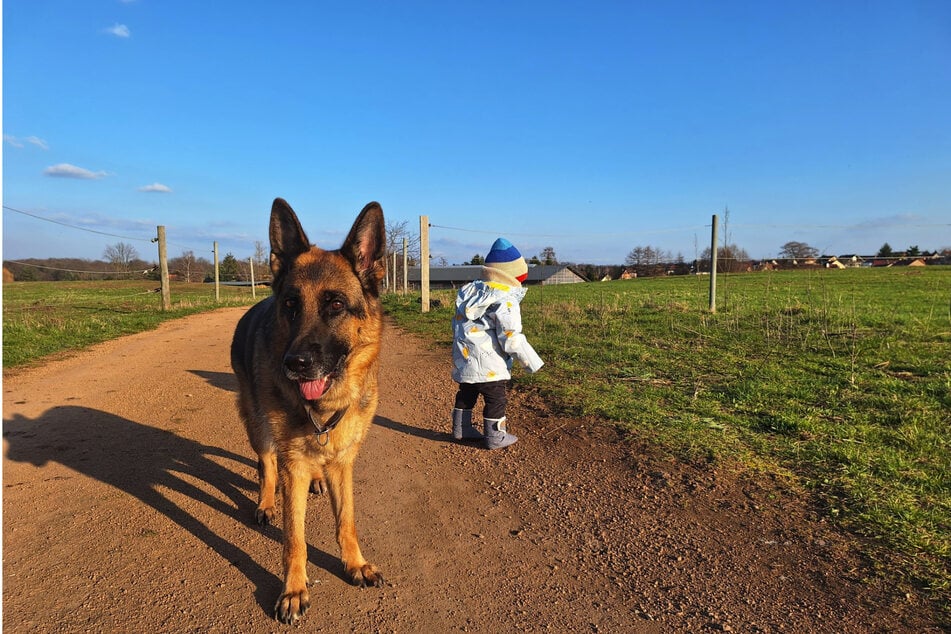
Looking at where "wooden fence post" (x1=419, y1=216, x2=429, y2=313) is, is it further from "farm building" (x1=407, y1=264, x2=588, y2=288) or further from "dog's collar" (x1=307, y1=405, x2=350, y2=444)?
"farm building" (x1=407, y1=264, x2=588, y2=288)

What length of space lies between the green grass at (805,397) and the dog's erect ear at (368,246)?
3177 millimetres

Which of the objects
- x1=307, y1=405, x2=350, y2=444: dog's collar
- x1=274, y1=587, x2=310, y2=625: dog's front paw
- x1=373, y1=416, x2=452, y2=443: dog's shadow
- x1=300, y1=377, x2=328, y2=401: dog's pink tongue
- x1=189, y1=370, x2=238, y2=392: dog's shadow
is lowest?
x1=274, y1=587, x2=310, y2=625: dog's front paw

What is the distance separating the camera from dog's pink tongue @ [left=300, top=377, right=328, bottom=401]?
3.05 meters

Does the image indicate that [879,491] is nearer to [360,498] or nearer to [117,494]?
[360,498]

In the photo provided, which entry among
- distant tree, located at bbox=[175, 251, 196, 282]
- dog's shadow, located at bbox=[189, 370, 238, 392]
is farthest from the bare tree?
dog's shadow, located at bbox=[189, 370, 238, 392]

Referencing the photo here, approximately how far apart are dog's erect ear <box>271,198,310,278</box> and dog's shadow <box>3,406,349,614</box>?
6.38ft

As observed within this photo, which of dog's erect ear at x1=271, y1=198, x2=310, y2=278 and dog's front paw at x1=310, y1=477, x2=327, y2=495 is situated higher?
dog's erect ear at x1=271, y1=198, x2=310, y2=278

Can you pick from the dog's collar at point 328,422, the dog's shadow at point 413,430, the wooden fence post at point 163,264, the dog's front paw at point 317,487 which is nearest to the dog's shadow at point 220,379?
the dog's shadow at point 413,430

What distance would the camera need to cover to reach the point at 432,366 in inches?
360

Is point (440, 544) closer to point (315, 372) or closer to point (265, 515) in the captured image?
point (265, 515)

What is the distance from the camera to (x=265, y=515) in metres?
3.71

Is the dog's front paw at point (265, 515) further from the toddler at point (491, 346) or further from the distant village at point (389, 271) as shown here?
the distant village at point (389, 271)

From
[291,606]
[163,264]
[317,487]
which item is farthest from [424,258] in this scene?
[291,606]

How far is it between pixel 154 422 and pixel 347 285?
421 centimetres
